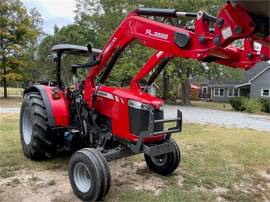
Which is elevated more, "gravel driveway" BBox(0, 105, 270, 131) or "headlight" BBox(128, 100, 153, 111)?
"headlight" BBox(128, 100, 153, 111)

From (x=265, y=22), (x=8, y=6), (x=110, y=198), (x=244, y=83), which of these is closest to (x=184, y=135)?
(x=110, y=198)

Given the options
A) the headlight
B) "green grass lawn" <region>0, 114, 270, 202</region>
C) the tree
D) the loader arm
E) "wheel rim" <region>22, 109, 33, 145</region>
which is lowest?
"green grass lawn" <region>0, 114, 270, 202</region>

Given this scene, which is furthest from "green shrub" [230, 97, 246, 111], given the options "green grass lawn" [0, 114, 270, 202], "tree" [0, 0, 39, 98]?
"tree" [0, 0, 39, 98]

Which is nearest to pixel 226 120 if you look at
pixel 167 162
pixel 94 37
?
pixel 167 162

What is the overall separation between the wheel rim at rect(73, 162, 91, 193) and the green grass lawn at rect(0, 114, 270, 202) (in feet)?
1.23

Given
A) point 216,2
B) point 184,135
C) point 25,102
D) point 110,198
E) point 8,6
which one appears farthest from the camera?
point 8,6

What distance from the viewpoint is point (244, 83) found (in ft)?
120

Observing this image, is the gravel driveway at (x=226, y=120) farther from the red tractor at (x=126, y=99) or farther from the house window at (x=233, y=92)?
the house window at (x=233, y=92)

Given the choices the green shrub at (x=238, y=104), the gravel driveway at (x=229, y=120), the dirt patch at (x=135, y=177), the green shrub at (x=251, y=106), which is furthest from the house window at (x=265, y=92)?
the dirt patch at (x=135, y=177)

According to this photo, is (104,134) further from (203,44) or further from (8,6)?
(8,6)

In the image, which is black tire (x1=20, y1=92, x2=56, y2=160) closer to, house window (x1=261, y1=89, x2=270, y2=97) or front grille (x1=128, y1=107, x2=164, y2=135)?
front grille (x1=128, y1=107, x2=164, y2=135)

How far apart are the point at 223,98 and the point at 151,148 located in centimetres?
3689

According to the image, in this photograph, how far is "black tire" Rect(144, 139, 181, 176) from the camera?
4988mm

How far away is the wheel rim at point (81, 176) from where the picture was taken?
4074 mm
